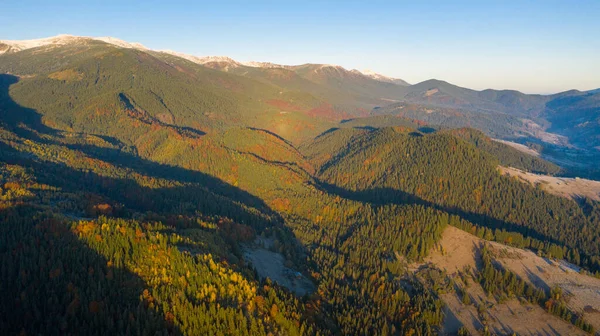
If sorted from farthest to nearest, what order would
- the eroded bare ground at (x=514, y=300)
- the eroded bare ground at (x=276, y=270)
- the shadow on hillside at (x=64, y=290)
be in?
1. the eroded bare ground at (x=276, y=270)
2. the eroded bare ground at (x=514, y=300)
3. the shadow on hillside at (x=64, y=290)

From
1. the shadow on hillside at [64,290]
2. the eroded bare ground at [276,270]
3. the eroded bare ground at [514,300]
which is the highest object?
the shadow on hillside at [64,290]

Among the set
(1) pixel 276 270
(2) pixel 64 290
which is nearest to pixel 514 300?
(1) pixel 276 270

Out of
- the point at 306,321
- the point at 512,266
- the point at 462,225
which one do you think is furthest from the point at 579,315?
the point at 306,321

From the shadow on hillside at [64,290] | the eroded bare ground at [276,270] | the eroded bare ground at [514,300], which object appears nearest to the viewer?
the shadow on hillside at [64,290]

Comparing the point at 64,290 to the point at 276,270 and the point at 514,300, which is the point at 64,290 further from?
the point at 514,300

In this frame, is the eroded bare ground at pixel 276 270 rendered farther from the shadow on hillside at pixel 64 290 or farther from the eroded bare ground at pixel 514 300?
the shadow on hillside at pixel 64 290

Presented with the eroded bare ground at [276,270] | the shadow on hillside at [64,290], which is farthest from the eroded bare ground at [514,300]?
the shadow on hillside at [64,290]

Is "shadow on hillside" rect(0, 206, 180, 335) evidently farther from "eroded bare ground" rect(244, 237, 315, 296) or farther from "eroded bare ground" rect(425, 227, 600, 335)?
"eroded bare ground" rect(425, 227, 600, 335)
